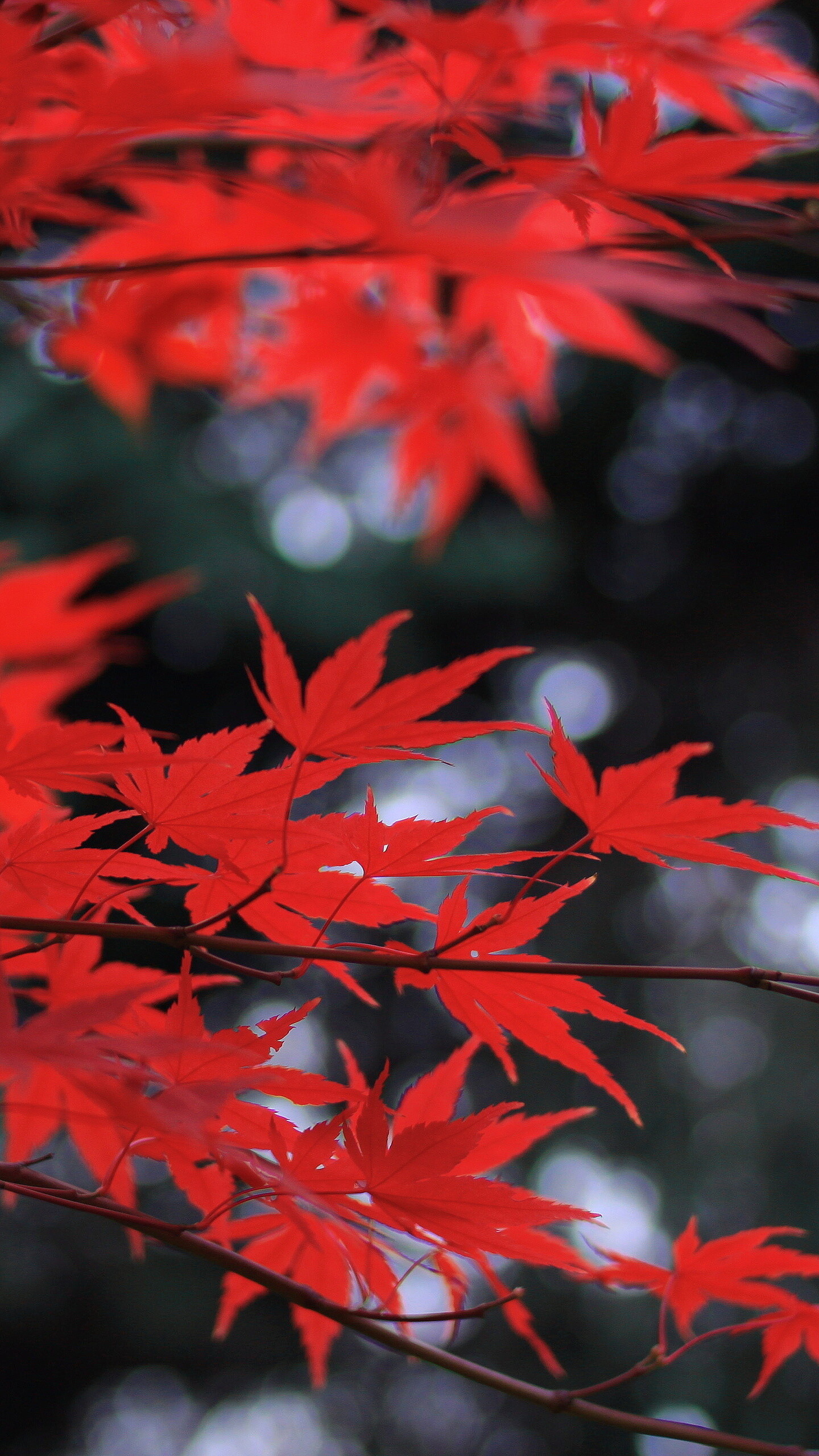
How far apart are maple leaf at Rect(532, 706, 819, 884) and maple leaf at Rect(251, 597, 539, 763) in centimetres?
4

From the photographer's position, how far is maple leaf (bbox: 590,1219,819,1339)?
455mm

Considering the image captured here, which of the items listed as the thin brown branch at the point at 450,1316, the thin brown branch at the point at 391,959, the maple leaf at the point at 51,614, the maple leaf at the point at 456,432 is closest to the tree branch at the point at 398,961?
the thin brown branch at the point at 391,959

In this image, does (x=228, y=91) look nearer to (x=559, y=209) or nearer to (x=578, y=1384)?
(x=559, y=209)

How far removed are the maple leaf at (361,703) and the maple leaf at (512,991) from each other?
6cm

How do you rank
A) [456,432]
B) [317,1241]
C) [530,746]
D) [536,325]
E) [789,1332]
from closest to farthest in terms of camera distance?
[317,1241], [789,1332], [536,325], [456,432], [530,746]

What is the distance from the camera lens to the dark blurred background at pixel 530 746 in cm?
213

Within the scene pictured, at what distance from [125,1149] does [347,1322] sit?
0.11 meters

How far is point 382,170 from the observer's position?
388 millimetres

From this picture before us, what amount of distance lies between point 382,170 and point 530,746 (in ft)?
7.68

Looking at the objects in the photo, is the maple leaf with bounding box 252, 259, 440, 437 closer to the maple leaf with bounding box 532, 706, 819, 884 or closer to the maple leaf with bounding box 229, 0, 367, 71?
the maple leaf with bounding box 229, 0, 367, 71

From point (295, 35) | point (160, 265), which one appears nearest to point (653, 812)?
point (160, 265)

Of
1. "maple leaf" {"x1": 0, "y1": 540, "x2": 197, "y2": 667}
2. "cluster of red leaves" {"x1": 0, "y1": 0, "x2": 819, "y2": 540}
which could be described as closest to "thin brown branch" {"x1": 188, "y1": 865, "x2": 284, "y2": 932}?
"cluster of red leaves" {"x1": 0, "y1": 0, "x2": 819, "y2": 540}

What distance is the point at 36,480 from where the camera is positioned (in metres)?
2.35

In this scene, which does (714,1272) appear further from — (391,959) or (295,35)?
(295,35)
